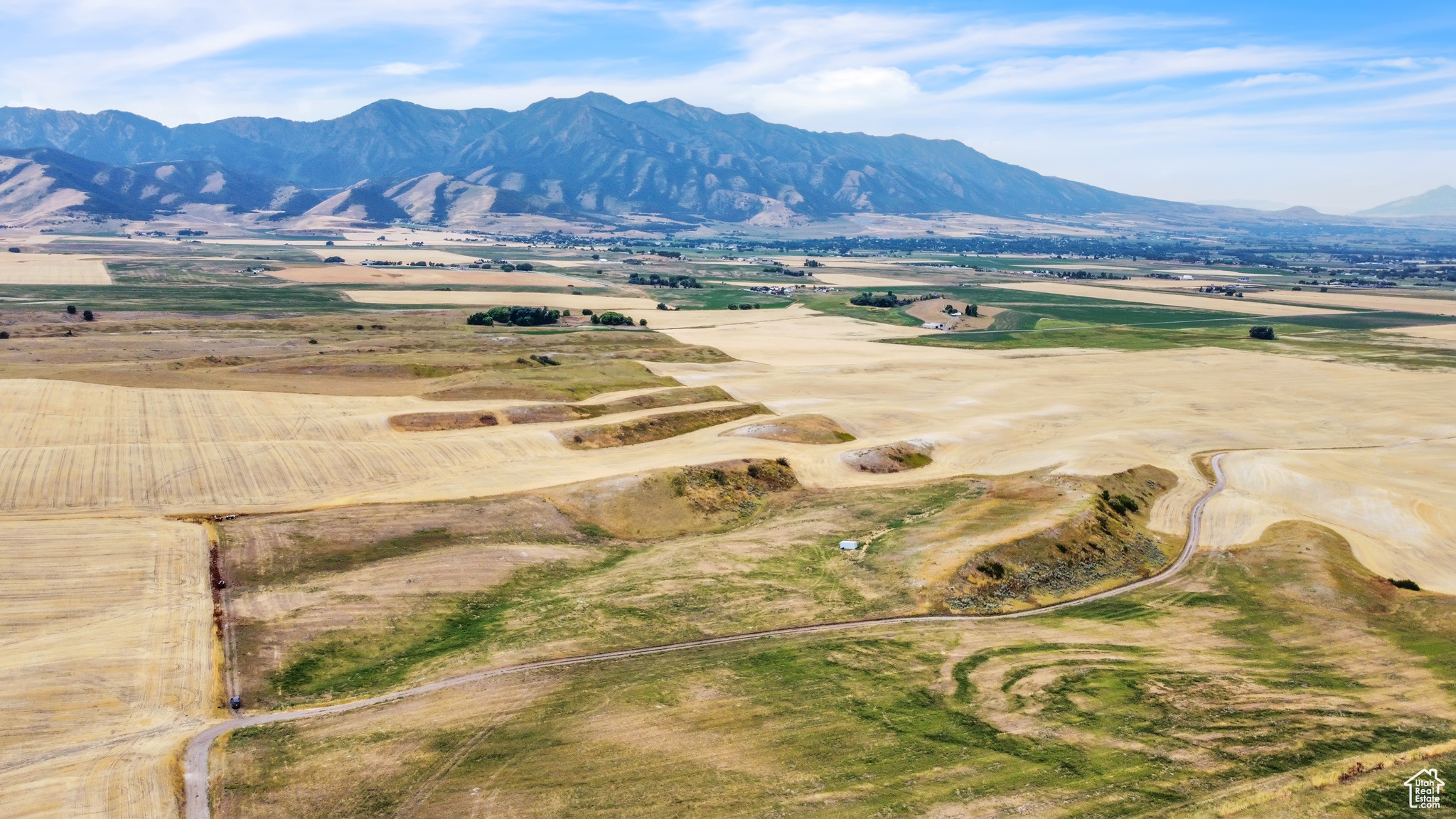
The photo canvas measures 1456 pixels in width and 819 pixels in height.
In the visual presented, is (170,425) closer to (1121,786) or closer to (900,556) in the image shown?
(900,556)

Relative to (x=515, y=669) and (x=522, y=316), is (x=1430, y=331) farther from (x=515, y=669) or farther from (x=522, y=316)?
(x=515, y=669)

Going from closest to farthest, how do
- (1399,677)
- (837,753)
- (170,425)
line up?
(837,753), (1399,677), (170,425)

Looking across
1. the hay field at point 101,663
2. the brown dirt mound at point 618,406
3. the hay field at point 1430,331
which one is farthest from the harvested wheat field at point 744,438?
the hay field at point 1430,331

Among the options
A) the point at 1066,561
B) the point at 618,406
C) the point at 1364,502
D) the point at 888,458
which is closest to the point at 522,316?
the point at 618,406

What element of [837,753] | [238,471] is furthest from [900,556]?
[238,471]

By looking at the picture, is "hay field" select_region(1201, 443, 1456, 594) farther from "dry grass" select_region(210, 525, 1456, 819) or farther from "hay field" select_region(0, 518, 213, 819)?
"hay field" select_region(0, 518, 213, 819)

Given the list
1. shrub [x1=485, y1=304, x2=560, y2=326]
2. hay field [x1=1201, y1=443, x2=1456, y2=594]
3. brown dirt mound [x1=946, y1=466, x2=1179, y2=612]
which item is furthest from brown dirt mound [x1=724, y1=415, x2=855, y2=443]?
shrub [x1=485, y1=304, x2=560, y2=326]

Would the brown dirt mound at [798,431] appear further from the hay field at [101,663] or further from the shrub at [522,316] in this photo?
the shrub at [522,316]
